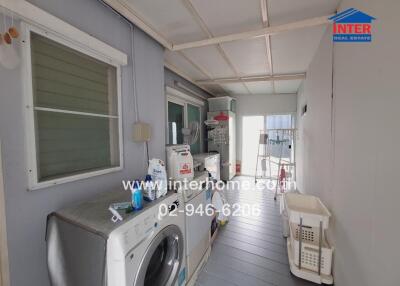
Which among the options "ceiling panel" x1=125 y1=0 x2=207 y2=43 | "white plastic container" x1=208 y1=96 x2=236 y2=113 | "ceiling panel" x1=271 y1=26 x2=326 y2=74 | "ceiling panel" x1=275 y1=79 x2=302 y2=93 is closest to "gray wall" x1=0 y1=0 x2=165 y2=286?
"ceiling panel" x1=125 y1=0 x2=207 y2=43

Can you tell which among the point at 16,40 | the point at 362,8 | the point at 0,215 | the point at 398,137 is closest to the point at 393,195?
the point at 398,137

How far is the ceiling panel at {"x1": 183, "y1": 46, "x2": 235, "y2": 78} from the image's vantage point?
2436mm

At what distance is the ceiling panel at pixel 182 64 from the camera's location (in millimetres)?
2574

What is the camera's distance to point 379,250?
0.88 metres

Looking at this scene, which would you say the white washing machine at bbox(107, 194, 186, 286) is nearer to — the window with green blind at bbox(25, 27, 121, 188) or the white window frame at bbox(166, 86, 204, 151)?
the window with green blind at bbox(25, 27, 121, 188)

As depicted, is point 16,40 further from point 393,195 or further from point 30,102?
point 393,195

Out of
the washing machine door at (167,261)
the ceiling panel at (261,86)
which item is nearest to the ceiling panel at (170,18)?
the washing machine door at (167,261)

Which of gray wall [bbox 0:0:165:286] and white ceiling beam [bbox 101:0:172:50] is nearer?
gray wall [bbox 0:0:165:286]

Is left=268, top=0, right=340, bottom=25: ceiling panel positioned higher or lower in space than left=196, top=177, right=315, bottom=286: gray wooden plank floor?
higher

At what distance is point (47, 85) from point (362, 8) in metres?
2.18

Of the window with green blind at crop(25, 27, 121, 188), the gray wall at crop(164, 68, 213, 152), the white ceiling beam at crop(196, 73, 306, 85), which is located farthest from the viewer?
the white ceiling beam at crop(196, 73, 306, 85)

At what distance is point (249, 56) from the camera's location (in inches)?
101

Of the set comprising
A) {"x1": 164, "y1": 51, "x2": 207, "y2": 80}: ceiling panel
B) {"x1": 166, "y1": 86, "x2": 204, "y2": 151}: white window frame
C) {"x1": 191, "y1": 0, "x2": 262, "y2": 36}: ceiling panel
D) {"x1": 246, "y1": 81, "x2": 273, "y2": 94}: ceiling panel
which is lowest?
{"x1": 166, "y1": 86, "x2": 204, "y2": 151}: white window frame

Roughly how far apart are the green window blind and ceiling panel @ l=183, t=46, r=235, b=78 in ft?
4.28
